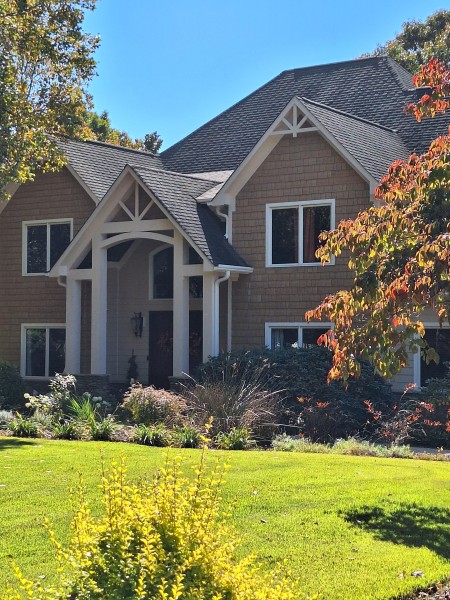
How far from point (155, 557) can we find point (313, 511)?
4.72m

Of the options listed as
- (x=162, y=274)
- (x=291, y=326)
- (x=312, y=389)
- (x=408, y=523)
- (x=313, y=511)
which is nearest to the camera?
(x=408, y=523)

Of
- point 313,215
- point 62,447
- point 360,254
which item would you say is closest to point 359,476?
point 360,254

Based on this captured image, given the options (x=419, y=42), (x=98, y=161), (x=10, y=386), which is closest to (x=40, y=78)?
(x=98, y=161)

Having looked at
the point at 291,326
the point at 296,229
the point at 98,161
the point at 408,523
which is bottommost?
the point at 408,523

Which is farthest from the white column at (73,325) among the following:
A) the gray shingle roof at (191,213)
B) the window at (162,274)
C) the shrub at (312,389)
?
the shrub at (312,389)

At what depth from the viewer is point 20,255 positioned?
88.6ft

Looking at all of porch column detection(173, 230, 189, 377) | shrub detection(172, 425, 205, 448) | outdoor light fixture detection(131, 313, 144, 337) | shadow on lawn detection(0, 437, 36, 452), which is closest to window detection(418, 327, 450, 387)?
porch column detection(173, 230, 189, 377)

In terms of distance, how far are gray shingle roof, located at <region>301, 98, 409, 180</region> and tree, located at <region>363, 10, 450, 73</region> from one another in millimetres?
17238

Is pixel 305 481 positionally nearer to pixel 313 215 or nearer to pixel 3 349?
pixel 313 215

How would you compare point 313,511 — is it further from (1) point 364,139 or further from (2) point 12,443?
(1) point 364,139

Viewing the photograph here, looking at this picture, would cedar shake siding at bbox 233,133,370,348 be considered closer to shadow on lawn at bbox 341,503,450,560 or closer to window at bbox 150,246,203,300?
window at bbox 150,246,203,300

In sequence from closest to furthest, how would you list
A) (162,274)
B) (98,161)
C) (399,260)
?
(399,260)
(162,274)
(98,161)

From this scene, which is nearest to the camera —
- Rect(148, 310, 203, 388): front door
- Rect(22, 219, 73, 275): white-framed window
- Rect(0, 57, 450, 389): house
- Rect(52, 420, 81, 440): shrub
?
Rect(52, 420, 81, 440): shrub

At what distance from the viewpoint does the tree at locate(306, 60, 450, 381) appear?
29.7 feet
